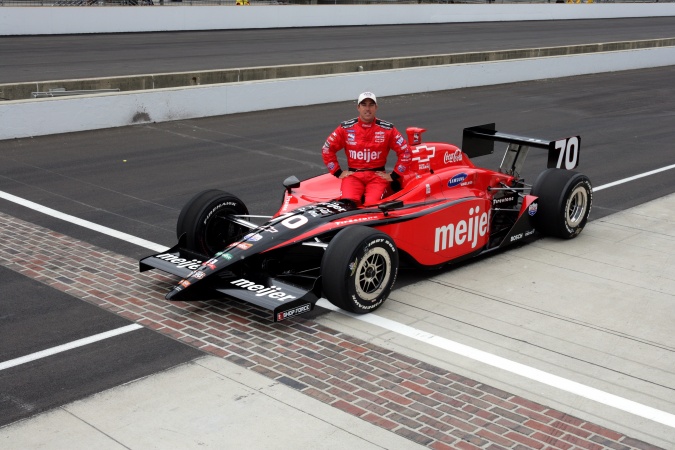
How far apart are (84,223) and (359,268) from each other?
4528 millimetres

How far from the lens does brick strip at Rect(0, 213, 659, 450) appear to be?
233 inches

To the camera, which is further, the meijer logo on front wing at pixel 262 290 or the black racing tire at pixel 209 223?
the black racing tire at pixel 209 223

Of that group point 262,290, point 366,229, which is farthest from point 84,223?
point 366,229

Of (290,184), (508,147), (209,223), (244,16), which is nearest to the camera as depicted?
(209,223)

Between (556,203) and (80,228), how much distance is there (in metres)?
5.69

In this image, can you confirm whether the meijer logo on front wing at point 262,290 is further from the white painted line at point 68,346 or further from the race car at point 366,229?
the white painted line at point 68,346

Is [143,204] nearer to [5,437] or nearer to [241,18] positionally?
[5,437]

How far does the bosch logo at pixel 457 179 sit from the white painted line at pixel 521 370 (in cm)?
212

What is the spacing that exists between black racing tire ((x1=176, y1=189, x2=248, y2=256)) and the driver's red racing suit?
1199mm

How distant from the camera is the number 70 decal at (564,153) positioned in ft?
35.6

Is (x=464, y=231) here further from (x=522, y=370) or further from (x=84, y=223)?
(x=84, y=223)

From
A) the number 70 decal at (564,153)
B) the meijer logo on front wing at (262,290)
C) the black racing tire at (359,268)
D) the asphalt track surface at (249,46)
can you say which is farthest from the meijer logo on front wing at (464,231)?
the asphalt track surface at (249,46)

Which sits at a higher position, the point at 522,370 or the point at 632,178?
the point at 632,178

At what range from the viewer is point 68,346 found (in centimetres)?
712
